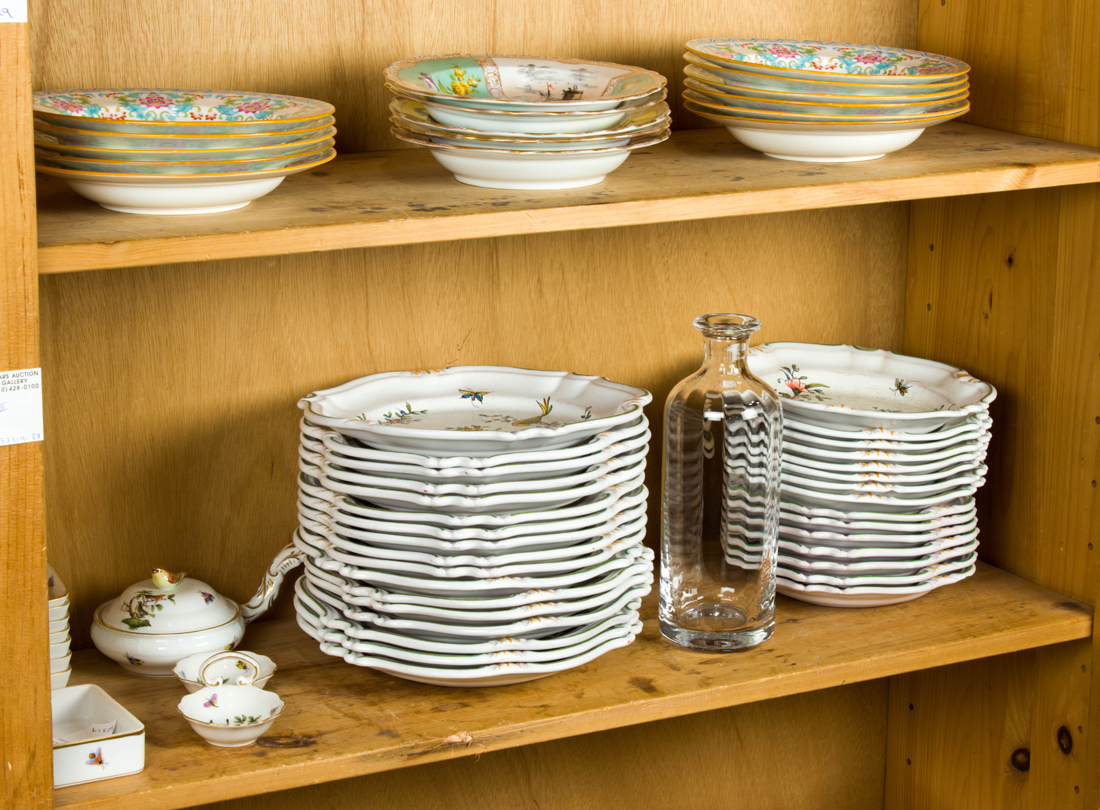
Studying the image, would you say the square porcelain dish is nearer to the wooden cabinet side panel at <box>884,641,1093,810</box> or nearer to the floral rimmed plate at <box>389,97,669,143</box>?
the floral rimmed plate at <box>389,97,669,143</box>

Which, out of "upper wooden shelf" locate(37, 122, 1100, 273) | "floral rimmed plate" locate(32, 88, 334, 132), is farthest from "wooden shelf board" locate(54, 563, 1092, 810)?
"floral rimmed plate" locate(32, 88, 334, 132)

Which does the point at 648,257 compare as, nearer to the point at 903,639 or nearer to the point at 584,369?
the point at 584,369

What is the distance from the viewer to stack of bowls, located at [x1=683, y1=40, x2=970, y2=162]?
1203mm

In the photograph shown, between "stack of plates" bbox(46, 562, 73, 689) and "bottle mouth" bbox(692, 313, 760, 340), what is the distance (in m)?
0.69

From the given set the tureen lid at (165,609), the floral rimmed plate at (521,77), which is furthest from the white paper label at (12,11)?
the tureen lid at (165,609)

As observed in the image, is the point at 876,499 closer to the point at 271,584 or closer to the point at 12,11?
the point at 271,584

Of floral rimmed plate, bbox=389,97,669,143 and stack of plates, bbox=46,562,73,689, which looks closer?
floral rimmed plate, bbox=389,97,669,143

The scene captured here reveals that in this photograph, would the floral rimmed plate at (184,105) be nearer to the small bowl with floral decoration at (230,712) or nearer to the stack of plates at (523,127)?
the stack of plates at (523,127)

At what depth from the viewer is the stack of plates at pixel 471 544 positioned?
3.78 ft

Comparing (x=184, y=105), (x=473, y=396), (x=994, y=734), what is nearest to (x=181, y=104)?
(x=184, y=105)

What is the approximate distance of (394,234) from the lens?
1038 mm

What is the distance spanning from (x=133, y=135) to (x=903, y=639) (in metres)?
0.93

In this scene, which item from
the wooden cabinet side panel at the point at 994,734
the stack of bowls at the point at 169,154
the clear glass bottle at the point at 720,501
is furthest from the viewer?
the wooden cabinet side panel at the point at 994,734

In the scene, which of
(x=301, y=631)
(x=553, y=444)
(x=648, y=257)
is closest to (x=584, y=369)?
(x=648, y=257)
